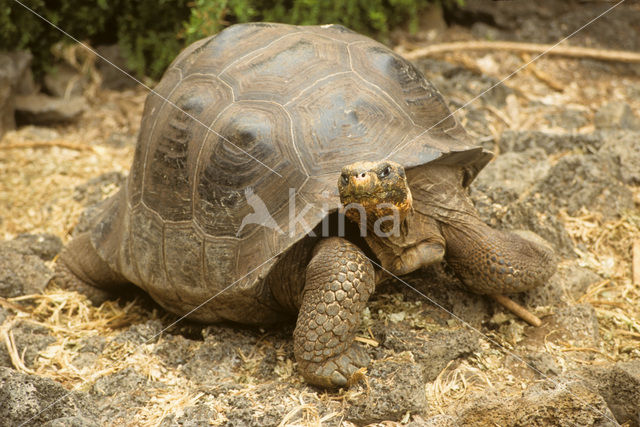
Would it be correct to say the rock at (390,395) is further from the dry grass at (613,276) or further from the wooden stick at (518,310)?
the dry grass at (613,276)

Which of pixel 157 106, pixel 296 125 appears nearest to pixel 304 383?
pixel 296 125

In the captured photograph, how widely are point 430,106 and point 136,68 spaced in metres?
3.93

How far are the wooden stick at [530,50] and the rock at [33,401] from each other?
14.4ft

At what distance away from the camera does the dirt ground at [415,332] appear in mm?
2658

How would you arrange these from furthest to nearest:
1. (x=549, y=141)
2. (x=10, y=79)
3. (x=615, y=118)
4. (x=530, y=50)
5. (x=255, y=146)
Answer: (x=530, y=50), (x=10, y=79), (x=615, y=118), (x=549, y=141), (x=255, y=146)

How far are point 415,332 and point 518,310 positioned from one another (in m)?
0.58

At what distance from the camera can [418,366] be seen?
2.80m

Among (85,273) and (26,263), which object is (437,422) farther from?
(26,263)

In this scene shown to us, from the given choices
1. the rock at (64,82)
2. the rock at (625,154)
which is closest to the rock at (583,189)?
the rock at (625,154)

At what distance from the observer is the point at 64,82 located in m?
6.42

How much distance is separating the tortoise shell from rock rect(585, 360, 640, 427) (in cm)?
108

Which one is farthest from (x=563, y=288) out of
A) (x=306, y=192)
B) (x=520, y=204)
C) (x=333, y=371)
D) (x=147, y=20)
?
(x=147, y=20)

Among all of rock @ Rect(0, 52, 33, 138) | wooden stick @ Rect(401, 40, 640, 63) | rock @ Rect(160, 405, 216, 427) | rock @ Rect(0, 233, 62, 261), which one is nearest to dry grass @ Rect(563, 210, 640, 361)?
rock @ Rect(160, 405, 216, 427)

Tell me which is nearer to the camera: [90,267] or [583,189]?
[90,267]
